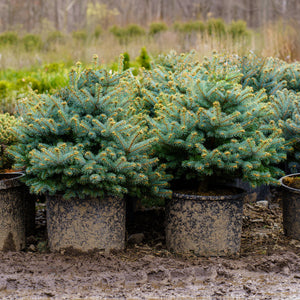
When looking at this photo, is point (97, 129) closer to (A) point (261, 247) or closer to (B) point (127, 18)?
(A) point (261, 247)

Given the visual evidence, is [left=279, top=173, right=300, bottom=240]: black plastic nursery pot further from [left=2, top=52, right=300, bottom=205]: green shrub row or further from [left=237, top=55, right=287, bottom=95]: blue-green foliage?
[left=237, top=55, right=287, bottom=95]: blue-green foliage

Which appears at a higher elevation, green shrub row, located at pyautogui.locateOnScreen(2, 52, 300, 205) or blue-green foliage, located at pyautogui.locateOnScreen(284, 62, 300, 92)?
blue-green foliage, located at pyautogui.locateOnScreen(284, 62, 300, 92)

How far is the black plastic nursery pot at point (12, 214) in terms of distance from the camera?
3.16m

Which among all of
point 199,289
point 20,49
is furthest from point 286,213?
point 20,49

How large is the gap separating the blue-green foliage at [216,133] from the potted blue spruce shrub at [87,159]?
0.20m

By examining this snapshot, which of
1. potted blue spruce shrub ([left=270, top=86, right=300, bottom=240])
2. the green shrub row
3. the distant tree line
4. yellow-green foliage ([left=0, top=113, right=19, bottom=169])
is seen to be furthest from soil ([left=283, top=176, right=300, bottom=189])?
the distant tree line

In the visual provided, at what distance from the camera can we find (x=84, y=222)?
3.04 meters

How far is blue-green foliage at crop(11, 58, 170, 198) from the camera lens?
9.33 ft

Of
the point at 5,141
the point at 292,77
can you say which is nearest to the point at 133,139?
the point at 5,141

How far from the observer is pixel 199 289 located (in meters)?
2.65

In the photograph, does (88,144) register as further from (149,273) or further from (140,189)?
(149,273)

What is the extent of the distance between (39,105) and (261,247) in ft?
7.25

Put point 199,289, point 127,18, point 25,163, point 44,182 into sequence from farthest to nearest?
point 127,18 → point 25,163 → point 44,182 → point 199,289

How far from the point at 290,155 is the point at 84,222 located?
229cm
